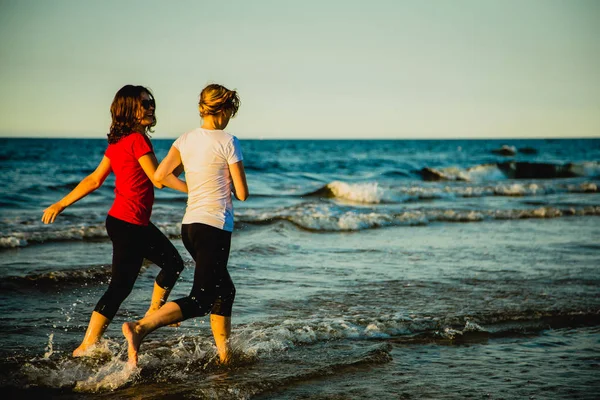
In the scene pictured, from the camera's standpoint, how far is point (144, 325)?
4.07 metres

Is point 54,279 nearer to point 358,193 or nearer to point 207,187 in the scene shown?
point 207,187

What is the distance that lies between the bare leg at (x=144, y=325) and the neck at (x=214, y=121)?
1.20 meters

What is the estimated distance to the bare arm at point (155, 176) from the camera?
13.6 ft

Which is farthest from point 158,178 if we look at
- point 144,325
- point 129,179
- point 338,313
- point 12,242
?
point 12,242

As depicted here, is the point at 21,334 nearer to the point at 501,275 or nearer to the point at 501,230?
the point at 501,275

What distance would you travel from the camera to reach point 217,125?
426 centimetres

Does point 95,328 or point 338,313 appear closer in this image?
point 95,328

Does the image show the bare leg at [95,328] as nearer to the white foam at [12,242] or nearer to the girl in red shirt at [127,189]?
the girl in red shirt at [127,189]

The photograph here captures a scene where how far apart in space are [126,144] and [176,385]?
1676 mm

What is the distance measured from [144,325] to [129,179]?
101 centimetres

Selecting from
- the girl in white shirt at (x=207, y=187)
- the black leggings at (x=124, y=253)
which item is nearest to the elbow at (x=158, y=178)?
the girl in white shirt at (x=207, y=187)

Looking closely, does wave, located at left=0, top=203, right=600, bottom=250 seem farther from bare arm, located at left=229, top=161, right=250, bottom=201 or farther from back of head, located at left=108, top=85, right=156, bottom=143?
bare arm, located at left=229, top=161, right=250, bottom=201

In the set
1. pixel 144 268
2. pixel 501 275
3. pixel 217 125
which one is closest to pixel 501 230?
pixel 501 275

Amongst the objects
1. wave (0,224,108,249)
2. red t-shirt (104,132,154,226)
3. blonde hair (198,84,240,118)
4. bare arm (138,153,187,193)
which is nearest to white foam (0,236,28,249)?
wave (0,224,108,249)
